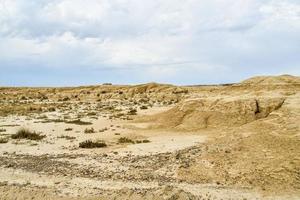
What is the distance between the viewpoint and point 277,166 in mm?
15016

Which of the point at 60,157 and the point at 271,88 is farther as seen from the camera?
the point at 271,88

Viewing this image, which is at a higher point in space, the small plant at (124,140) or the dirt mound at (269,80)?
the dirt mound at (269,80)

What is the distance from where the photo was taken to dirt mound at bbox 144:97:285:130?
2395 cm

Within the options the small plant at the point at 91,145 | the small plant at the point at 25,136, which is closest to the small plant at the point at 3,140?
the small plant at the point at 25,136

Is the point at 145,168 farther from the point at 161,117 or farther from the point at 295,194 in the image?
the point at 161,117

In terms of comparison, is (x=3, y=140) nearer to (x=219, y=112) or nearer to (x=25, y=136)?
(x=25, y=136)

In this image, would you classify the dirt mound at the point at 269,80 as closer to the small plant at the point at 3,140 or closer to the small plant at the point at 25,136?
the small plant at the point at 25,136

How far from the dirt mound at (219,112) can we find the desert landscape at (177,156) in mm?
54

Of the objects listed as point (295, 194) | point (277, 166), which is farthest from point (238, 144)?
point (295, 194)

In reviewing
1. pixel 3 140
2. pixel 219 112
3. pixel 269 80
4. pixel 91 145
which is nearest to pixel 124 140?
pixel 91 145

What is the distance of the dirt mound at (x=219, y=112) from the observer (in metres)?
24.0

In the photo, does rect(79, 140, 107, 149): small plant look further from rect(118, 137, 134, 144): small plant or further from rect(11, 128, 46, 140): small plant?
rect(11, 128, 46, 140): small plant

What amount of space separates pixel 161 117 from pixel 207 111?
429cm

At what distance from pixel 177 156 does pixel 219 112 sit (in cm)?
820
